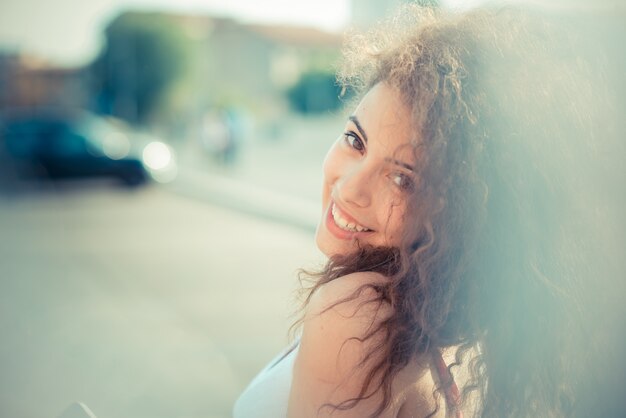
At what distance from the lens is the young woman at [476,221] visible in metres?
1.17

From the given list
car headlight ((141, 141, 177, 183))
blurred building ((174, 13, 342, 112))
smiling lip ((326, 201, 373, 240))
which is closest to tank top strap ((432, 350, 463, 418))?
smiling lip ((326, 201, 373, 240))

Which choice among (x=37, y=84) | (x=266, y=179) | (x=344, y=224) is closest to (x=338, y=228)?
(x=344, y=224)

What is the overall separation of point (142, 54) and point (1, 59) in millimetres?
10821

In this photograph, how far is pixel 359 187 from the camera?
122cm

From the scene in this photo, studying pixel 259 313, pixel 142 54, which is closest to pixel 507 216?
pixel 259 313

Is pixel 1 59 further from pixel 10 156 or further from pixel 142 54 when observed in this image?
pixel 10 156

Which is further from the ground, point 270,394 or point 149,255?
point 149,255

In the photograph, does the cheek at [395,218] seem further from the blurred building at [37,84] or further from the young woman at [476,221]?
the blurred building at [37,84]

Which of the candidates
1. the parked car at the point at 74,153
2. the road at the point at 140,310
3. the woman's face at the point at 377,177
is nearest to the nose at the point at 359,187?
the woman's face at the point at 377,177

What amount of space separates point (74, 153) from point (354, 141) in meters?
15.1

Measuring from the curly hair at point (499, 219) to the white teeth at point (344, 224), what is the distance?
3.4 inches

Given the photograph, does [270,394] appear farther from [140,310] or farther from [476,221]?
[140,310]

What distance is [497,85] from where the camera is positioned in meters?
1.20

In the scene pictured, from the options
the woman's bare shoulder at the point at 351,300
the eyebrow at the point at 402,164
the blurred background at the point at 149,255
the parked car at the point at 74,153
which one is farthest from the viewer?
the parked car at the point at 74,153
